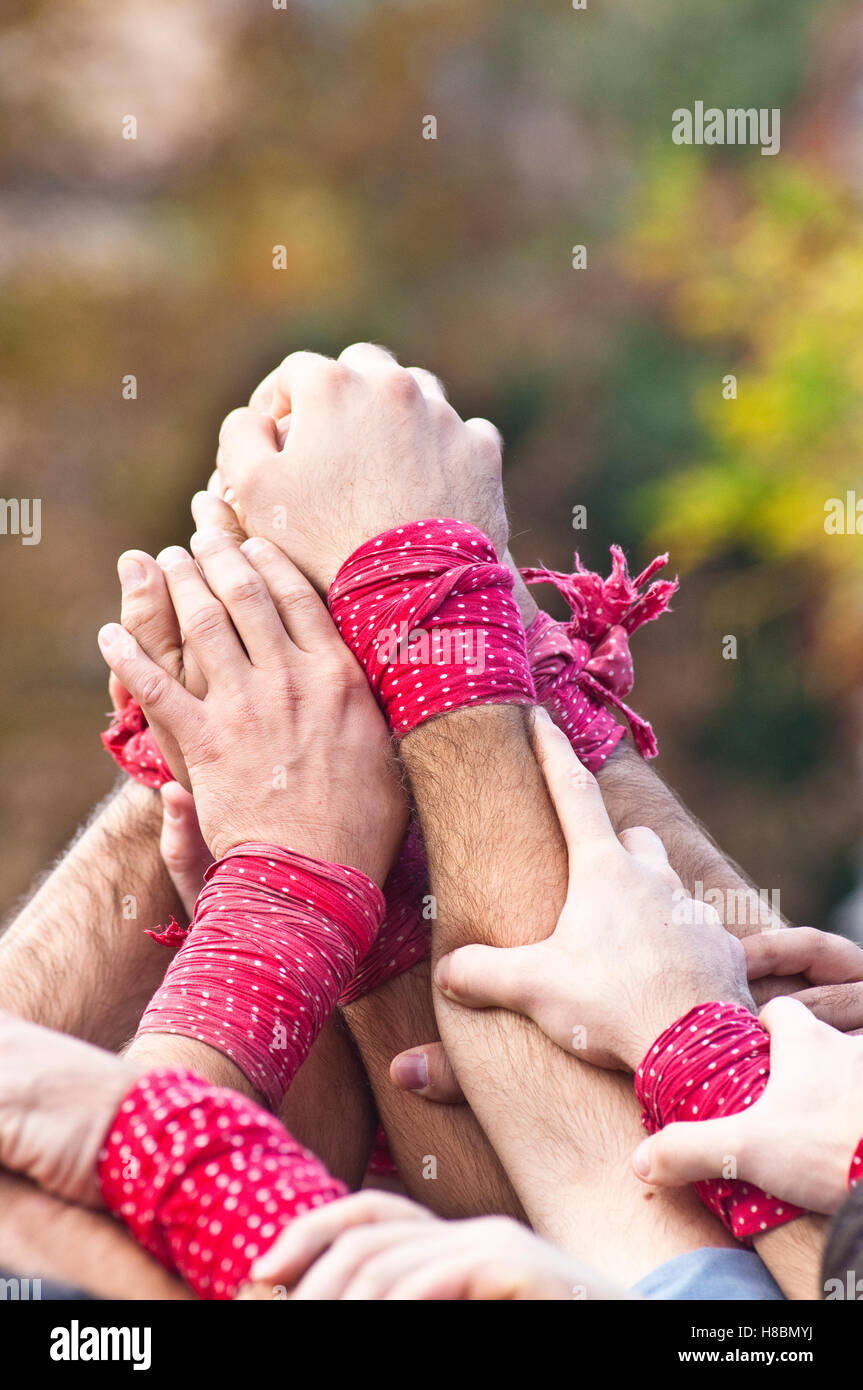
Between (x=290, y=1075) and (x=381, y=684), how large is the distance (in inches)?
14.1

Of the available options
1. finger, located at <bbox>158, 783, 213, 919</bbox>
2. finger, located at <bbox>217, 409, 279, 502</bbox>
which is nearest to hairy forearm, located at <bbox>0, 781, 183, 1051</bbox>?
finger, located at <bbox>158, 783, 213, 919</bbox>

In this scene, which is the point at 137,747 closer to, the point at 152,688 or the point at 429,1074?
the point at 152,688

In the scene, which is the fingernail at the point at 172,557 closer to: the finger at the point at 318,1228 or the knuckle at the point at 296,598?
the knuckle at the point at 296,598

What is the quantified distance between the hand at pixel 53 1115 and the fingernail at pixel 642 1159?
415 mm


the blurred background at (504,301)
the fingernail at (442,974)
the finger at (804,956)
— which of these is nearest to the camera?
the fingernail at (442,974)

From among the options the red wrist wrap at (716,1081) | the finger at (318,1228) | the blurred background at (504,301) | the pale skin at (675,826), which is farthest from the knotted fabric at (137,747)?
the blurred background at (504,301)

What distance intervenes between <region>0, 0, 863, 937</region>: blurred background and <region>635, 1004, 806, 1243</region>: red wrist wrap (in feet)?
13.3

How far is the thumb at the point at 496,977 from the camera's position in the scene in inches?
41.2

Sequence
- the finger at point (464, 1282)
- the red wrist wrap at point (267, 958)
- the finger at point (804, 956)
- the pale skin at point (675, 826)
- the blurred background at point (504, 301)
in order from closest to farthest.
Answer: the finger at point (464, 1282) < the red wrist wrap at point (267, 958) < the finger at point (804, 956) < the pale skin at point (675, 826) < the blurred background at point (504, 301)

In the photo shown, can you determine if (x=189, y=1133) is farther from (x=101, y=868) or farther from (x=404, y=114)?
(x=404, y=114)

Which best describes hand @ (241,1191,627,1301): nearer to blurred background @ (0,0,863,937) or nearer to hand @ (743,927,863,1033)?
hand @ (743,927,863,1033)

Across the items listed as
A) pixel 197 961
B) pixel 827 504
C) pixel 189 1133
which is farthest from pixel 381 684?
pixel 827 504

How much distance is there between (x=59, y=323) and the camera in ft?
17.1

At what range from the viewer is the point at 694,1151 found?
911 mm
